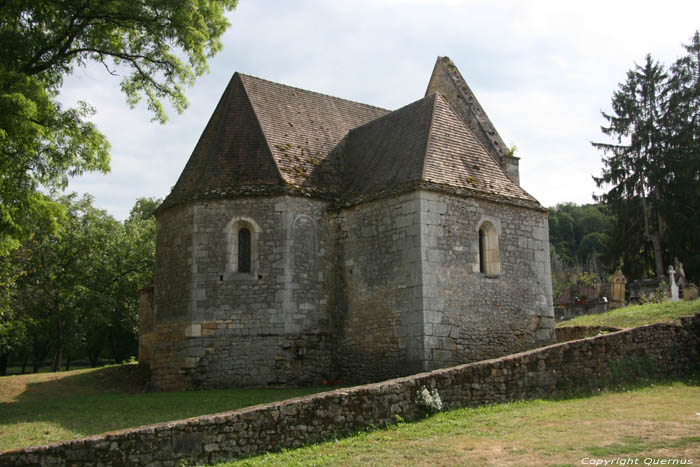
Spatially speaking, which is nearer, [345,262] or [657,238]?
[345,262]

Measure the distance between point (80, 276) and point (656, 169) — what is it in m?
32.2

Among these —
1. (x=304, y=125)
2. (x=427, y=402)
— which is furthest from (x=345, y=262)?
(x=427, y=402)

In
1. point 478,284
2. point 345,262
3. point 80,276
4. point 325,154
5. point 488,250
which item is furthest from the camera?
point 80,276

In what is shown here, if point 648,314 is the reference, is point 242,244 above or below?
above

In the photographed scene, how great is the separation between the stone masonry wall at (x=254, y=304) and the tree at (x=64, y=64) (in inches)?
141

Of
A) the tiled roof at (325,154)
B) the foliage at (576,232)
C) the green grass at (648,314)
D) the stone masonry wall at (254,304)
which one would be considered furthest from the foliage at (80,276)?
the foliage at (576,232)

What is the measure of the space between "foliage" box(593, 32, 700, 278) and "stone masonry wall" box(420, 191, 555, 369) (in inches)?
853

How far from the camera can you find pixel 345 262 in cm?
1866

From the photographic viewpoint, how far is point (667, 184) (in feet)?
126

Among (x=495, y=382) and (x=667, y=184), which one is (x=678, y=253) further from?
(x=495, y=382)

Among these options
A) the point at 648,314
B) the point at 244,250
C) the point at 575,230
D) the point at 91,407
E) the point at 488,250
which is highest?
the point at 575,230

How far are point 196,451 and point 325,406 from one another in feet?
6.96

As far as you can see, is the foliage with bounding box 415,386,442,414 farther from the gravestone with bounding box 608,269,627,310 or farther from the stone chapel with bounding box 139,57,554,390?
the gravestone with bounding box 608,269,627,310

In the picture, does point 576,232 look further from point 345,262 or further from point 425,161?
point 425,161
